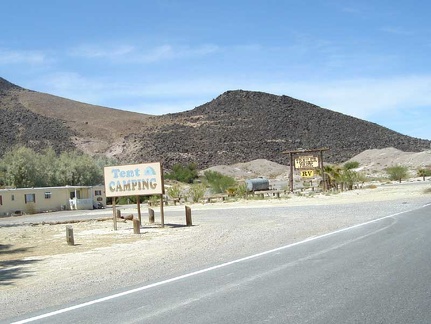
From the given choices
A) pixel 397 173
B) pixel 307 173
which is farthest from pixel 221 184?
pixel 397 173

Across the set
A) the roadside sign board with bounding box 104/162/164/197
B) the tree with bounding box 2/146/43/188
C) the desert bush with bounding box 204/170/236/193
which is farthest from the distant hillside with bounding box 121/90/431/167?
the roadside sign board with bounding box 104/162/164/197

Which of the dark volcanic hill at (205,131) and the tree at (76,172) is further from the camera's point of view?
the dark volcanic hill at (205,131)

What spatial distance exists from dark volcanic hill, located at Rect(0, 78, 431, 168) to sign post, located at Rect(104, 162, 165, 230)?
66781 mm

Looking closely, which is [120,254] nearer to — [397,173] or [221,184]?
[221,184]

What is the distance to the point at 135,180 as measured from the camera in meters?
26.5

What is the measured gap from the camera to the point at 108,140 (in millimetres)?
109375

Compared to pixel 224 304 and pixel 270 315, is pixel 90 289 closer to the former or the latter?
pixel 224 304

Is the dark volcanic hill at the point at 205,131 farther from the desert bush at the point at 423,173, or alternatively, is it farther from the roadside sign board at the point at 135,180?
the roadside sign board at the point at 135,180

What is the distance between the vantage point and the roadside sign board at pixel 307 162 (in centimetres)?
5230

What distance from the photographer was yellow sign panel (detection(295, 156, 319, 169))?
52291 millimetres

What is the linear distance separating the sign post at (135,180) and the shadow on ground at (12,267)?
7.27m

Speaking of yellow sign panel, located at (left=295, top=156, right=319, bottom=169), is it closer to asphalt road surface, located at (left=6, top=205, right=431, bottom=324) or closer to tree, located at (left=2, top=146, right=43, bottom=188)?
tree, located at (left=2, top=146, right=43, bottom=188)

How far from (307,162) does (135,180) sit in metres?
28.6

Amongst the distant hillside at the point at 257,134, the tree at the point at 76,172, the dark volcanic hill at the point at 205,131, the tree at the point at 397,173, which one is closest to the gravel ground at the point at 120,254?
the tree at the point at 76,172
